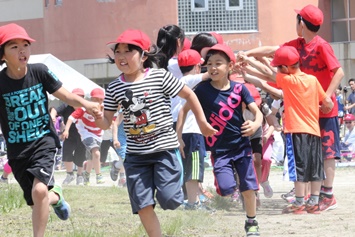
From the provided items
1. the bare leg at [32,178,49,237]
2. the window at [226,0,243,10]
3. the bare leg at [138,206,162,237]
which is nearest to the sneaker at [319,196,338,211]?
the bare leg at [138,206,162,237]

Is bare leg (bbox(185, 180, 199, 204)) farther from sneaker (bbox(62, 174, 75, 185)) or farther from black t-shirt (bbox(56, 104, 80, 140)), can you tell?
black t-shirt (bbox(56, 104, 80, 140))

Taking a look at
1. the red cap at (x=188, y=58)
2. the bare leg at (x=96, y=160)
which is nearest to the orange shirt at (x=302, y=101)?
the red cap at (x=188, y=58)

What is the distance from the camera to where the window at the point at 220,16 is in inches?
1448

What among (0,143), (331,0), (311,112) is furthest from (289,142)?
(331,0)

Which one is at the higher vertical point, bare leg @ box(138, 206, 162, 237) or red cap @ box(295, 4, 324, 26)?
red cap @ box(295, 4, 324, 26)

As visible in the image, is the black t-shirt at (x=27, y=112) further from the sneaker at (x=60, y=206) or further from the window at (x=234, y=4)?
the window at (x=234, y=4)

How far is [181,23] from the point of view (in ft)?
121

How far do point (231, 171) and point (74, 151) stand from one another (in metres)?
8.94

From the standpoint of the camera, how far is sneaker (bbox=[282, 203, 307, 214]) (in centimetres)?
996

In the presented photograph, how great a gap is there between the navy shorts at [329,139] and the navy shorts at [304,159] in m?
0.21

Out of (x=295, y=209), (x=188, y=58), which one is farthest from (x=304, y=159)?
(x=188, y=58)

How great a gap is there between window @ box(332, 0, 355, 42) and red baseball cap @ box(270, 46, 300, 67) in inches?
1138

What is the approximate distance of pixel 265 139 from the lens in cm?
1127

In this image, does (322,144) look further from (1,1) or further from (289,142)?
(1,1)
